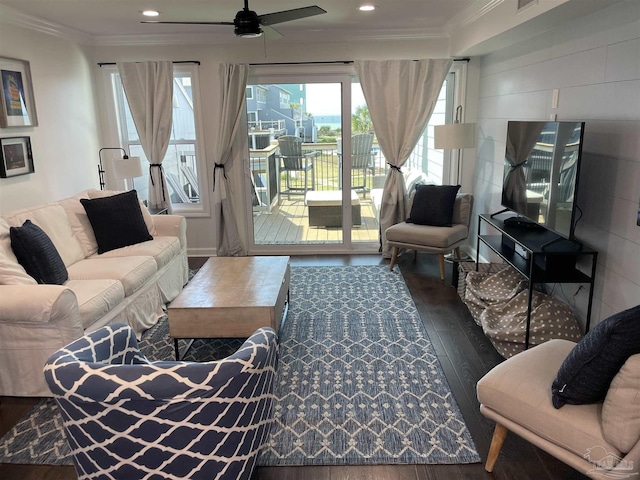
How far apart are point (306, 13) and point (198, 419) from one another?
2532mm

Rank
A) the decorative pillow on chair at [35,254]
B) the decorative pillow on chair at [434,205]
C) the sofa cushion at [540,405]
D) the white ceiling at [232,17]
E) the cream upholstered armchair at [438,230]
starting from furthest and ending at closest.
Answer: the decorative pillow on chair at [434,205]
the cream upholstered armchair at [438,230]
the white ceiling at [232,17]
the decorative pillow on chair at [35,254]
the sofa cushion at [540,405]

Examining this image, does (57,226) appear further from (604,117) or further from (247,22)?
(604,117)

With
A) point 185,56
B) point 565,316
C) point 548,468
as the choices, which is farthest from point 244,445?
point 185,56

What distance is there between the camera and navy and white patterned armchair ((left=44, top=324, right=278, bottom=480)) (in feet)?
4.68

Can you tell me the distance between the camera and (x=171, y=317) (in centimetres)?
291

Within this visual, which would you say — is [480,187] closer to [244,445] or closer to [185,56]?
[185,56]

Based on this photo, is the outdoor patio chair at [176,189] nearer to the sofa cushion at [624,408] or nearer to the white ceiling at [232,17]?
the white ceiling at [232,17]

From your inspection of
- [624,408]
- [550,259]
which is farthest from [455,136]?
[624,408]

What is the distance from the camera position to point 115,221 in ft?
12.9

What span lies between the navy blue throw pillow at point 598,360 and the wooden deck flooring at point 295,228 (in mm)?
3940

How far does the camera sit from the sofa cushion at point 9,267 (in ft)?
8.87

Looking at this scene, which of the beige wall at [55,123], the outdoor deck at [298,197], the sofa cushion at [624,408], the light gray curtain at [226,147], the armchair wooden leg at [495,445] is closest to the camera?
the sofa cushion at [624,408]

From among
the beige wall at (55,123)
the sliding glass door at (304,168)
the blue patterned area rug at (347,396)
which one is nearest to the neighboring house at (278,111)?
the sliding glass door at (304,168)

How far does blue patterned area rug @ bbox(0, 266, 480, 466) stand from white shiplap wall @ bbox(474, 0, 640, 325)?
3.80ft
